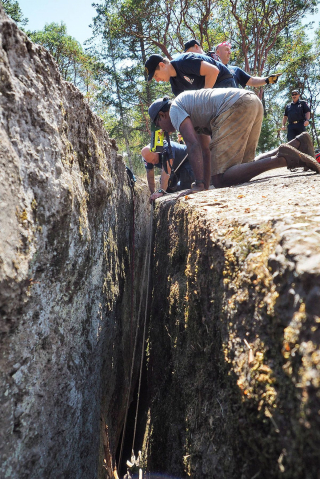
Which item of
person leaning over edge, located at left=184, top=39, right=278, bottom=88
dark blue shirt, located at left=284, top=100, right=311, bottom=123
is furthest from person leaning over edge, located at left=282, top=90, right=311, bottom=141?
person leaning over edge, located at left=184, top=39, right=278, bottom=88

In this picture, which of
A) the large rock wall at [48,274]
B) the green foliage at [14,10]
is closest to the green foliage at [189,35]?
the green foliage at [14,10]

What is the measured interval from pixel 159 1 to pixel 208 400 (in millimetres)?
14920

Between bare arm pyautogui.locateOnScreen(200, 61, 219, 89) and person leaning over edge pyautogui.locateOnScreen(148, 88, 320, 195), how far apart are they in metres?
0.42

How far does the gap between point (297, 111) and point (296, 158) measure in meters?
5.64

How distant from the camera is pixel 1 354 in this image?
1.02m

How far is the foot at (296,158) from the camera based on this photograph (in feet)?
7.29

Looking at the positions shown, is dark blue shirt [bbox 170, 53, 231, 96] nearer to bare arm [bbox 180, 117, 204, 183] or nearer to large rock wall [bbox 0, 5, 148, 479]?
bare arm [bbox 180, 117, 204, 183]

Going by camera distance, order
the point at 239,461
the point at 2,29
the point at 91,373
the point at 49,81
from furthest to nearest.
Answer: the point at 91,373 → the point at 49,81 → the point at 2,29 → the point at 239,461

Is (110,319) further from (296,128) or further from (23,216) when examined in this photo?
(296,128)

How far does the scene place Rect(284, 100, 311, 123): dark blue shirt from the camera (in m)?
6.98

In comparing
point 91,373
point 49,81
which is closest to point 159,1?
point 49,81

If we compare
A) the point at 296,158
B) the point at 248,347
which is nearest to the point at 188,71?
the point at 296,158

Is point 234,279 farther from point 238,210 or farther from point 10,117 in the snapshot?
point 10,117

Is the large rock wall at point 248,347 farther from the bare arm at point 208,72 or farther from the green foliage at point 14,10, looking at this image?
the green foliage at point 14,10
